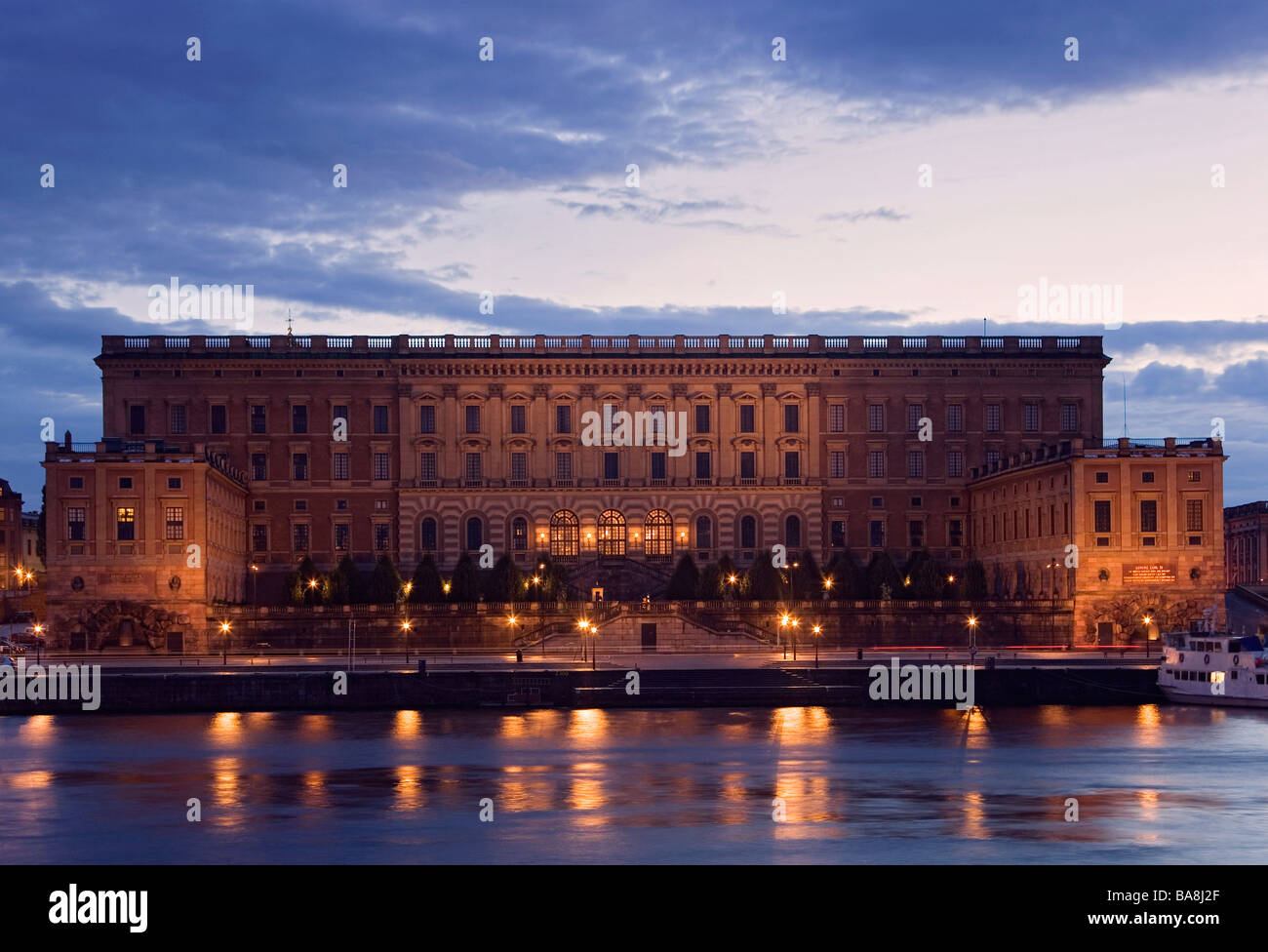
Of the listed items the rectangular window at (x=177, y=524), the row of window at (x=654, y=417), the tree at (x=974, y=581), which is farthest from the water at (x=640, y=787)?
the row of window at (x=654, y=417)

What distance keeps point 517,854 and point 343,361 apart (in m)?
71.6

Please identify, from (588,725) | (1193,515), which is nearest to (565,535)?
(1193,515)

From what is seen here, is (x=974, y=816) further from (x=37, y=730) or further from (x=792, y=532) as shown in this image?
(x=792, y=532)

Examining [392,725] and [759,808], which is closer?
[759,808]

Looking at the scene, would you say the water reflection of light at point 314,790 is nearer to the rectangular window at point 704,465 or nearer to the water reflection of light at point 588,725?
the water reflection of light at point 588,725

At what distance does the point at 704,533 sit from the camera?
10656 centimetres

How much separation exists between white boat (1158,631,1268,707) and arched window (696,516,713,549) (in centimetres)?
3971

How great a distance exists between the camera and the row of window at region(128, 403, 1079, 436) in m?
106

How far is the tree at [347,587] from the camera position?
90.4 m

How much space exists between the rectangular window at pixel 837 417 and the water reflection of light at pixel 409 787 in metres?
60.0

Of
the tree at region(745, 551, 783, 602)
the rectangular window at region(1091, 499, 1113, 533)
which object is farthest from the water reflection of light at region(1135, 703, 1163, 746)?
the tree at region(745, 551, 783, 602)
